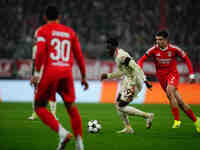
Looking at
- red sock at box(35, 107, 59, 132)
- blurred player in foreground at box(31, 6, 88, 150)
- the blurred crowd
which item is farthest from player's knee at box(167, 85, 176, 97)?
the blurred crowd

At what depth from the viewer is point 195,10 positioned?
3086cm

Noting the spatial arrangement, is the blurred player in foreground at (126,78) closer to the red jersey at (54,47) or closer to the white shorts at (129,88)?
the white shorts at (129,88)

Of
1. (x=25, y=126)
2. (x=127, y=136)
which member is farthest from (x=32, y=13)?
(x=127, y=136)

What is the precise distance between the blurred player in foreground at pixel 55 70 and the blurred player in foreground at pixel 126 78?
2.41 m

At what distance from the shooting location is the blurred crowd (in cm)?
2891

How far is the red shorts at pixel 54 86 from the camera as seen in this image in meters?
6.39

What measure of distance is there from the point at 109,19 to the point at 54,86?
25.8 m

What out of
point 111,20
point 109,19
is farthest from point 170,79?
point 109,19

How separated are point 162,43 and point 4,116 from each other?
5529 millimetres

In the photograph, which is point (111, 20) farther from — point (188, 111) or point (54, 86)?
point (54, 86)

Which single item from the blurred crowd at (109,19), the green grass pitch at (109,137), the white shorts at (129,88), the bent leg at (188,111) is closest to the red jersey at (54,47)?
the green grass pitch at (109,137)

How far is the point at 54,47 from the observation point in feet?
21.1

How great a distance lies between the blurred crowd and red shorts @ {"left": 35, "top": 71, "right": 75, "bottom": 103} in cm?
2162

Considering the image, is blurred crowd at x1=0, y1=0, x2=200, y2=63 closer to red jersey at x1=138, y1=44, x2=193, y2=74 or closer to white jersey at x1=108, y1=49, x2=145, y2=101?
red jersey at x1=138, y1=44, x2=193, y2=74
